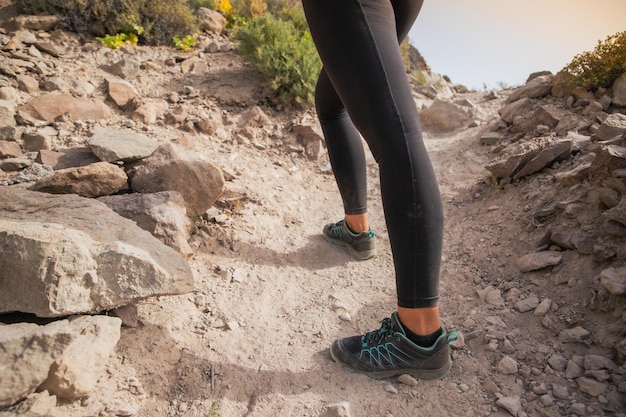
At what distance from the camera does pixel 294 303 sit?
211cm

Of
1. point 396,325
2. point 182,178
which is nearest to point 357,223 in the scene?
point 396,325

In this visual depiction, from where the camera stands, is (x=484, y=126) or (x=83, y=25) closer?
(x=484, y=126)

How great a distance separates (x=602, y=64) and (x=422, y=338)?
3387 mm

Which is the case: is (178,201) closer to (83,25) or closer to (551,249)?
(551,249)

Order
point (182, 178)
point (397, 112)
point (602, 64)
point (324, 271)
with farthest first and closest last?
1. point (602, 64)
2. point (182, 178)
3. point (324, 271)
4. point (397, 112)

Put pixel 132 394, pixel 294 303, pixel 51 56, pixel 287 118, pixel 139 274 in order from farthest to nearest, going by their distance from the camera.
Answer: pixel 287 118
pixel 51 56
pixel 294 303
pixel 139 274
pixel 132 394

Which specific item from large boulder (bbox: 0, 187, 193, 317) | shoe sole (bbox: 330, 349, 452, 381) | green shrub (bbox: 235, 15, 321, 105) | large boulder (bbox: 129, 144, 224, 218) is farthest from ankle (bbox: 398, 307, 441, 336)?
green shrub (bbox: 235, 15, 321, 105)

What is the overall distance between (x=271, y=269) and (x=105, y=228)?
950 millimetres

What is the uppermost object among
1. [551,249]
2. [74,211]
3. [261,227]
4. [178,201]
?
[551,249]

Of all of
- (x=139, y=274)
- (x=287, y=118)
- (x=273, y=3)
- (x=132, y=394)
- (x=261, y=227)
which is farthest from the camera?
(x=273, y=3)

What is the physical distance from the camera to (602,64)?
349 centimetres

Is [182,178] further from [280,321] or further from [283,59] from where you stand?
[283,59]

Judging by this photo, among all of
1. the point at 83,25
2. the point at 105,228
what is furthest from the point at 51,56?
the point at 105,228

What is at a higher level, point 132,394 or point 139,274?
point 139,274
